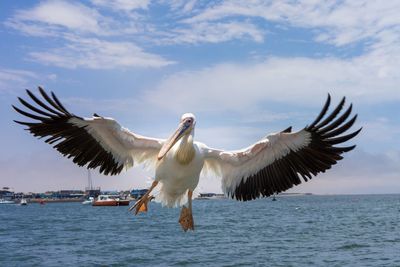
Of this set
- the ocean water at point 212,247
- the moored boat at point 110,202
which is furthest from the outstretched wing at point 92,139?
the moored boat at point 110,202

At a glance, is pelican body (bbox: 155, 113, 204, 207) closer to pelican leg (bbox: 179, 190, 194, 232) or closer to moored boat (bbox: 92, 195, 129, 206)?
pelican leg (bbox: 179, 190, 194, 232)

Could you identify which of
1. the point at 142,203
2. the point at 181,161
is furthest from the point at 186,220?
the point at 181,161

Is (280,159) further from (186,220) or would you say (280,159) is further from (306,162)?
(186,220)

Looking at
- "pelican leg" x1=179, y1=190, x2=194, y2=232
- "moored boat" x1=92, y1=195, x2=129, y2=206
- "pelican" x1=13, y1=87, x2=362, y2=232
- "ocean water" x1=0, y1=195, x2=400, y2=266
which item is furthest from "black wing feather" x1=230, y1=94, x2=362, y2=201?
"moored boat" x1=92, y1=195, x2=129, y2=206

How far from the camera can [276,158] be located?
32.8 ft

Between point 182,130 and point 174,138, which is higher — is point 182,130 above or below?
above

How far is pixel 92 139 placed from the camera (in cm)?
991

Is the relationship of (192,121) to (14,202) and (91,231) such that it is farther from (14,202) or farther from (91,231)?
(14,202)

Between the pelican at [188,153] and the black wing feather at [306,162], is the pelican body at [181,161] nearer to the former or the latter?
the pelican at [188,153]

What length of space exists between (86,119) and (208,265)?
71.3ft

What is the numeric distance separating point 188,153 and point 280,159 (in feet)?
6.24

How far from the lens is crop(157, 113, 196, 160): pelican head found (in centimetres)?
858

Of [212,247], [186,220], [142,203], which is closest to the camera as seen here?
[142,203]

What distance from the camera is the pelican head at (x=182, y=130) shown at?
8578 mm
